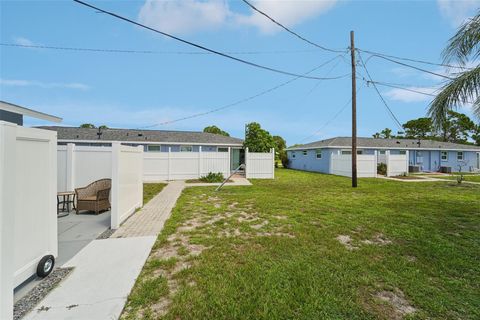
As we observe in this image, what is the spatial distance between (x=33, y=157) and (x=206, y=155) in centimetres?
1267

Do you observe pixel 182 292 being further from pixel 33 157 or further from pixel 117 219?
pixel 117 219

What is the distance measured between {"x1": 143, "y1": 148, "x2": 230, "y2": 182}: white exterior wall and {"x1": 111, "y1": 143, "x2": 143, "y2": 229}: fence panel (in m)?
8.01

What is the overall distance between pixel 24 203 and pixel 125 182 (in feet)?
9.77

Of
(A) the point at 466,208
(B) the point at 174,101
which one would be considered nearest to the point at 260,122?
(B) the point at 174,101

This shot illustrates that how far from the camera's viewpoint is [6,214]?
6.72ft

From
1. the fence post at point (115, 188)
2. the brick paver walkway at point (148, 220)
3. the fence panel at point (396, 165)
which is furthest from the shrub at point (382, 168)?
the fence post at point (115, 188)

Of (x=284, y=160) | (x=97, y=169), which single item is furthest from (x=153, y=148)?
(x=284, y=160)

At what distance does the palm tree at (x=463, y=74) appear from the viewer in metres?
4.98

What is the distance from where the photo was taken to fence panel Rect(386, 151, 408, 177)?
18.6 metres

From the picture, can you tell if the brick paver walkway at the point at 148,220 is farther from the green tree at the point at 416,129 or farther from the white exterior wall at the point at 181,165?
the green tree at the point at 416,129

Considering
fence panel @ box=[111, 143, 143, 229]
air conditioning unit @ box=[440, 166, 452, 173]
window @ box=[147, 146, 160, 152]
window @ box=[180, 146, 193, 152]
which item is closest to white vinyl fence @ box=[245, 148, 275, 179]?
window @ box=[180, 146, 193, 152]

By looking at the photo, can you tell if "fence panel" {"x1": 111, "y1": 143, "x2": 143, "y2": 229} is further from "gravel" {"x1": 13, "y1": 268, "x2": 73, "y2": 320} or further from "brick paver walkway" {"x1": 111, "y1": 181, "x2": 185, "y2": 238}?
"gravel" {"x1": 13, "y1": 268, "x2": 73, "y2": 320}

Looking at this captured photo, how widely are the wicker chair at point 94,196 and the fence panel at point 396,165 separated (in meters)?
19.8

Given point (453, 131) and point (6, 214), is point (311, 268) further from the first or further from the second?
point (453, 131)
